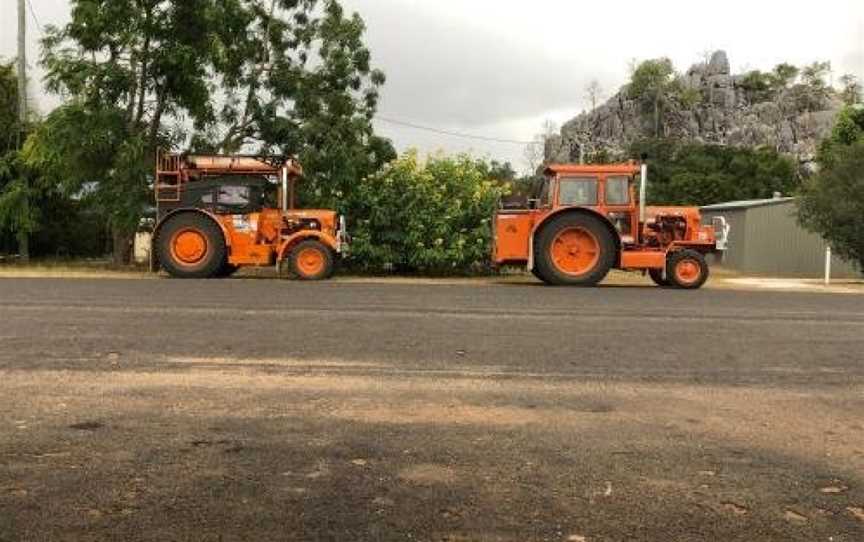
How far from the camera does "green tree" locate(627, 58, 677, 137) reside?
10481 centimetres

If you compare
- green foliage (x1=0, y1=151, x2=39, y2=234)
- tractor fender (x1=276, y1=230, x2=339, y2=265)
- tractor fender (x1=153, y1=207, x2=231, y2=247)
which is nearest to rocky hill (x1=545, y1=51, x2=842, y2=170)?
green foliage (x1=0, y1=151, x2=39, y2=234)

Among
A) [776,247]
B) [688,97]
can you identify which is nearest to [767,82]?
[688,97]

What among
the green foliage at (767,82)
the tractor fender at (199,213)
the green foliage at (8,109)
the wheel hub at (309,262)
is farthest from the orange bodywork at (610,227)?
the green foliage at (767,82)

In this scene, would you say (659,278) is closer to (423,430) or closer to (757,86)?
(423,430)

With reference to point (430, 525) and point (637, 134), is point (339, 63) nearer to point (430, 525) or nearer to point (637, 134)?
point (430, 525)

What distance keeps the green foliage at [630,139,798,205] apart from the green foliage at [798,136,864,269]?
3954cm

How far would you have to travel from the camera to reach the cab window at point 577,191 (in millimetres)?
20062

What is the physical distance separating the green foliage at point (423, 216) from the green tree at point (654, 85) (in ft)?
273

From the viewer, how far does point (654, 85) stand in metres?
105

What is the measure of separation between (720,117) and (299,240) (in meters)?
93.0

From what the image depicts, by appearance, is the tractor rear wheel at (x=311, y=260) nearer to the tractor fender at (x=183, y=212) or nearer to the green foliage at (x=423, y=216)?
the tractor fender at (x=183, y=212)

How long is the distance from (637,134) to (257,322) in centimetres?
9560

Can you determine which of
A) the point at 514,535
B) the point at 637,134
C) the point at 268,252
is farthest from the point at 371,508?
the point at 637,134

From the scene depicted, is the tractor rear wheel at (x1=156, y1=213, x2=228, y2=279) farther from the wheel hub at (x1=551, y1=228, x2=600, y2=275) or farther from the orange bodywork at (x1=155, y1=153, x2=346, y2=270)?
the wheel hub at (x1=551, y1=228, x2=600, y2=275)
